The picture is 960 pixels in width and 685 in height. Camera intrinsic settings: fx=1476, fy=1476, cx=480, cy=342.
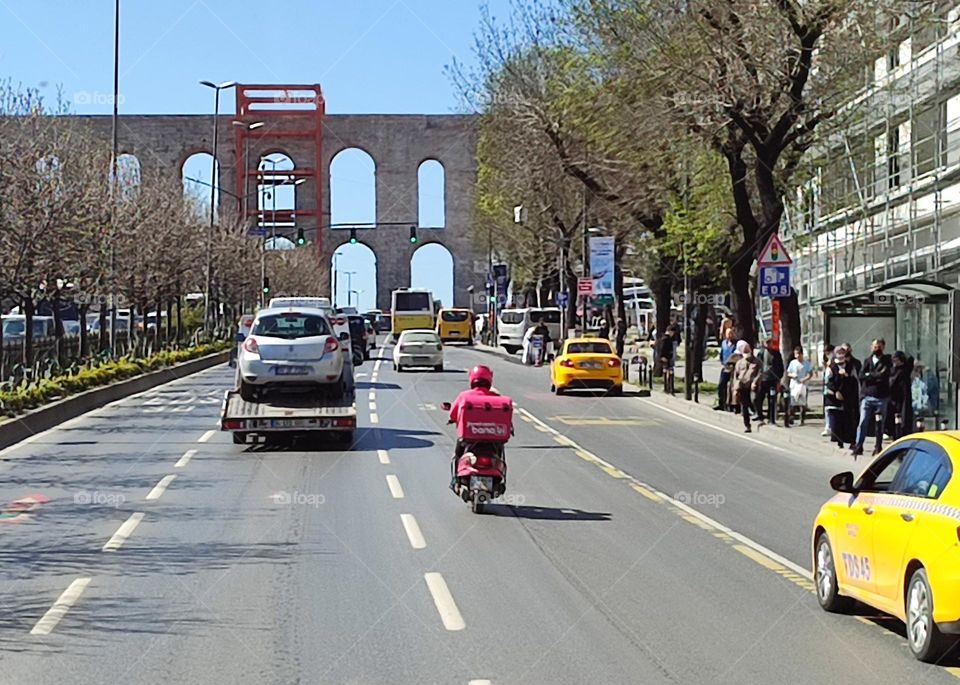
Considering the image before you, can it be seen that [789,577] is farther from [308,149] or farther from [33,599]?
[308,149]

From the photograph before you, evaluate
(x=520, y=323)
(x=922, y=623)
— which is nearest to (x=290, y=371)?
(x=922, y=623)

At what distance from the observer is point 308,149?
108 m

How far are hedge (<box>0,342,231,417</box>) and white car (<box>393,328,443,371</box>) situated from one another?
24.9 feet

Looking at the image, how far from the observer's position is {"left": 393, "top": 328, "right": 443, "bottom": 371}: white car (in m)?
52.4

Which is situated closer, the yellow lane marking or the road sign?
the yellow lane marking

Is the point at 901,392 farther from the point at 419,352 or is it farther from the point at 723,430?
the point at 419,352

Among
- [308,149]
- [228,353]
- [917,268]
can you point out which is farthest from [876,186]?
[308,149]

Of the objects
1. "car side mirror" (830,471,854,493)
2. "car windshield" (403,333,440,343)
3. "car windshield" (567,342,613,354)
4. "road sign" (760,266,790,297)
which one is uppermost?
"road sign" (760,266,790,297)

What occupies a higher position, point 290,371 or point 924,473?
point 290,371

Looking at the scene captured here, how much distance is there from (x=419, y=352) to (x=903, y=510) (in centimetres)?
4382

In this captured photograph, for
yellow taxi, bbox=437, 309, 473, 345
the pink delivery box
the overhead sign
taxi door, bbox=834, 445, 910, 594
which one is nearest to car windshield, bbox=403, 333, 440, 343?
the overhead sign

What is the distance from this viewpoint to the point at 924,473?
8945 millimetres

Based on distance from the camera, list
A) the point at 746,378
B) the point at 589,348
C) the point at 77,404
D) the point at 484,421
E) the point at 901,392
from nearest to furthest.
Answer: the point at 484,421 → the point at 901,392 → the point at 746,378 → the point at 77,404 → the point at 589,348

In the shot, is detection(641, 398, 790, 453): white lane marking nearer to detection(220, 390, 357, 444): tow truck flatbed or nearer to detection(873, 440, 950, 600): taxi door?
detection(220, 390, 357, 444): tow truck flatbed
